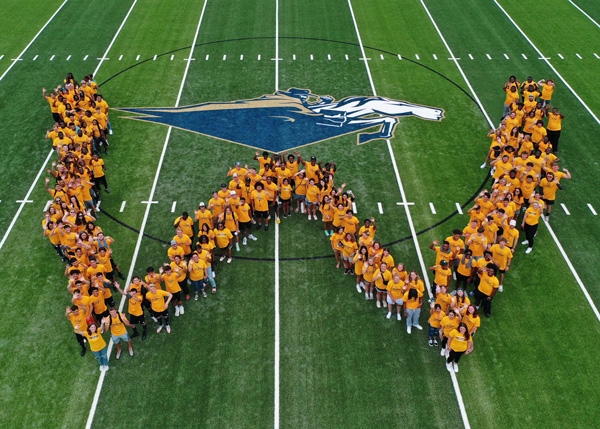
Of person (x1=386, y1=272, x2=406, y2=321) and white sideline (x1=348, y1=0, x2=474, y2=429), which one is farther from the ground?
person (x1=386, y1=272, x2=406, y2=321)

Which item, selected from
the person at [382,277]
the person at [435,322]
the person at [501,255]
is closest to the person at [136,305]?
the person at [382,277]

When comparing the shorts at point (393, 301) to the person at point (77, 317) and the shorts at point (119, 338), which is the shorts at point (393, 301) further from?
the person at point (77, 317)

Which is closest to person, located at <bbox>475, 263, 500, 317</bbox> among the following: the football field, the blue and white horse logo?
the football field

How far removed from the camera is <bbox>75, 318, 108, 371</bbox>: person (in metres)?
10.1

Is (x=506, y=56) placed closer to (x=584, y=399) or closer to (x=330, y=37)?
(x=330, y=37)

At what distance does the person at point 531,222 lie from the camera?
12.6m

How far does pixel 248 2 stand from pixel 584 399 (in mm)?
25882

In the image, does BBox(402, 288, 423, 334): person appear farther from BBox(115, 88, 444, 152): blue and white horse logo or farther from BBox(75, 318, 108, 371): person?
BBox(115, 88, 444, 152): blue and white horse logo

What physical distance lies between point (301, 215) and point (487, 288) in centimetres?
568

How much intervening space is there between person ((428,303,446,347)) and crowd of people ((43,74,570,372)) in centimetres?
2

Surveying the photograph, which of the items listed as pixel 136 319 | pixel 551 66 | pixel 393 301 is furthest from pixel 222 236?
pixel 551 66

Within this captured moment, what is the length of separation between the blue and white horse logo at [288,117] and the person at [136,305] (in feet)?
26.3

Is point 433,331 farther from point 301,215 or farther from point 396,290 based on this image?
point 301,215

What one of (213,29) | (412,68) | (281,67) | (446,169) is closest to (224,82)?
(281,67)
